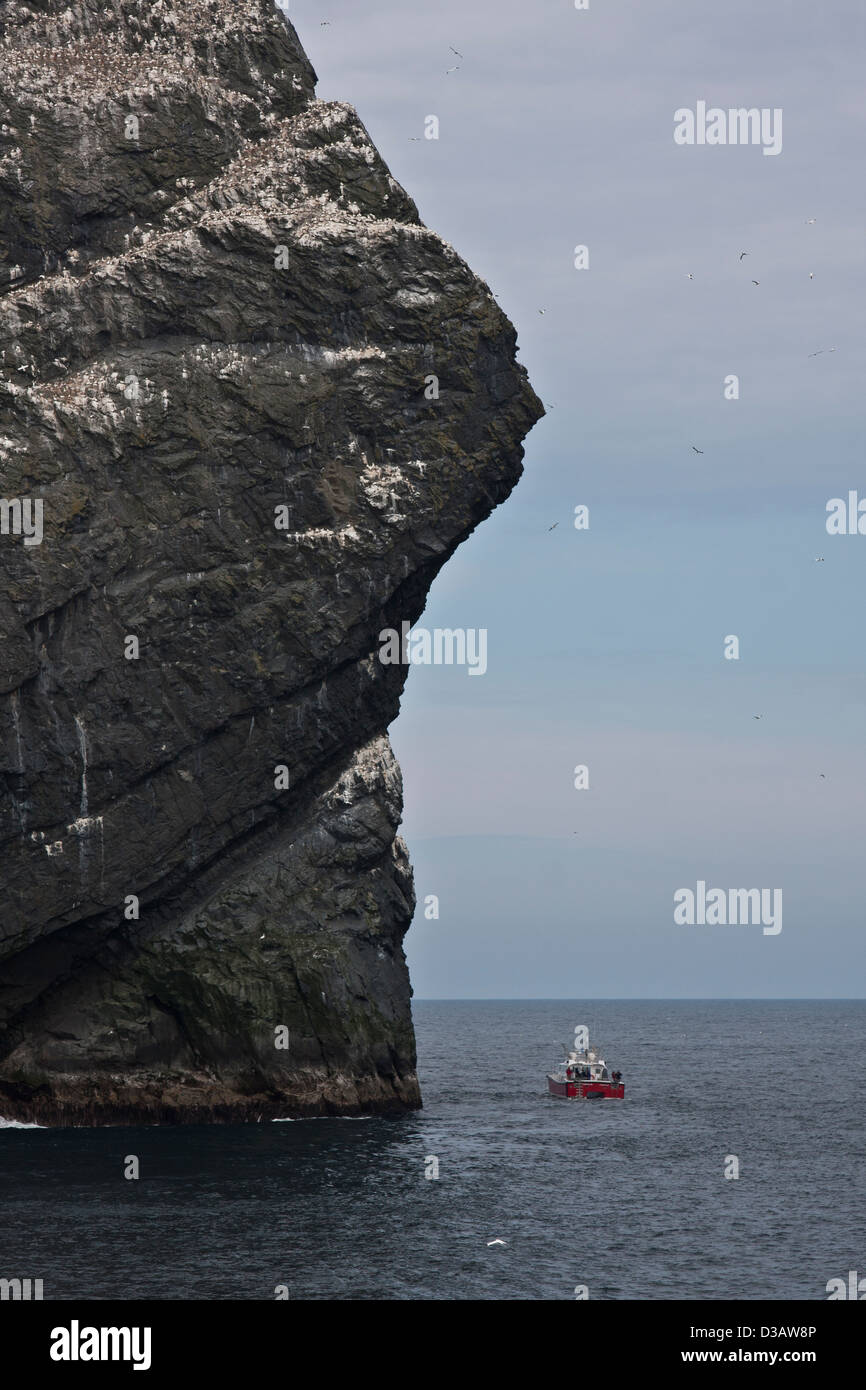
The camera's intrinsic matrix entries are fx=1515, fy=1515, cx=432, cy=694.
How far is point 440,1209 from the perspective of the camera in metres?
54.2

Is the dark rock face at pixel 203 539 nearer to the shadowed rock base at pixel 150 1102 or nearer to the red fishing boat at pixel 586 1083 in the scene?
the shadowed rock base at pixel 150 1102

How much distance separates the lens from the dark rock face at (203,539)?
6962 centimetres

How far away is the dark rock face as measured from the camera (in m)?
69.6

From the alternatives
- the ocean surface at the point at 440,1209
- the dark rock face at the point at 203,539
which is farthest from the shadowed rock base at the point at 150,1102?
the ocean surface at the point at 440,1209

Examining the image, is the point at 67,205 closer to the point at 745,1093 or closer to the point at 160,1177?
the point at 160,1177

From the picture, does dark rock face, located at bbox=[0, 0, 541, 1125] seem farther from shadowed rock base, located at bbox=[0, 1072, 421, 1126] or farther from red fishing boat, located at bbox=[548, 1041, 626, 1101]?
red fishing boat, located at bbox=[548, 1041, 626, 1101]

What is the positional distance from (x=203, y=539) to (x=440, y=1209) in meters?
32.5


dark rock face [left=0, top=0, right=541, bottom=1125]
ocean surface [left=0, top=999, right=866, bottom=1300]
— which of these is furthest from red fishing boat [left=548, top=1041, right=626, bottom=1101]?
dark rock face [left=0, top=0, right=541, bottom=1125]

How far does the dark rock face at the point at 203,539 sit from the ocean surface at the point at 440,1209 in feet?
17.6

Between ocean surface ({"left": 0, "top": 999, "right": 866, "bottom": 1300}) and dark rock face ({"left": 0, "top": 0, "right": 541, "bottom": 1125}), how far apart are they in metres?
5.35


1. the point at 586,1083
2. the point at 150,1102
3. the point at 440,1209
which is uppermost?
the point at 150,1102

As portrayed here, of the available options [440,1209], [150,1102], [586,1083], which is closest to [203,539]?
[150,1102]

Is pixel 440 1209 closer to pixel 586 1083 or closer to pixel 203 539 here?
pixel 203 539
